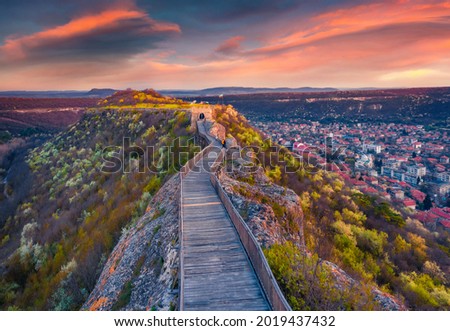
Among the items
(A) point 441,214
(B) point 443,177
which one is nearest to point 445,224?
(A) point 441,214

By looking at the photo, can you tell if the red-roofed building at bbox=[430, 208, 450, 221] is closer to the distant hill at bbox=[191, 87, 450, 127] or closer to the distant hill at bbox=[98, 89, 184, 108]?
the distant hill at bbox=[98, 89, 184, 108]

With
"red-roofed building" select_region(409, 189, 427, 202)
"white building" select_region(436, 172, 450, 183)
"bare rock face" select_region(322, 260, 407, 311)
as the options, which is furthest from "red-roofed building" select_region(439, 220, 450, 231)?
"white building" select_region(436, 172, 450, 183)

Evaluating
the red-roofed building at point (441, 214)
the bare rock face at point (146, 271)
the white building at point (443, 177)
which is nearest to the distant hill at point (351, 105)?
the white building at point (443, 177)

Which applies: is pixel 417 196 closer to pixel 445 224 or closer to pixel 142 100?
pixel 445 224

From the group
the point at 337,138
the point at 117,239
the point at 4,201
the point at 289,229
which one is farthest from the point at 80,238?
the point at 337,138

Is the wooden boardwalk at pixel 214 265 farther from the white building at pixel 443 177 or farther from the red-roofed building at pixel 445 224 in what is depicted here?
the white building at pixel 443 177
